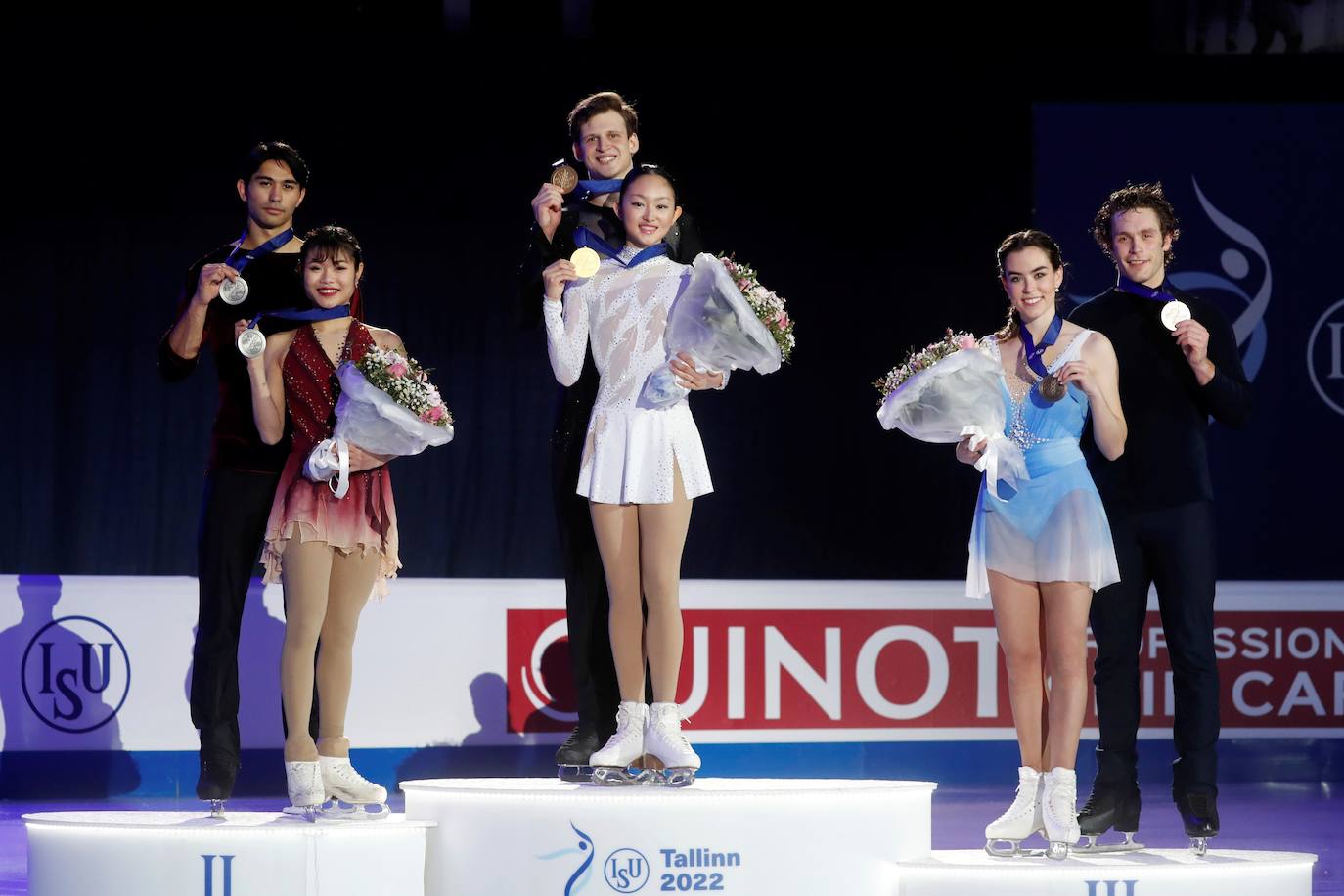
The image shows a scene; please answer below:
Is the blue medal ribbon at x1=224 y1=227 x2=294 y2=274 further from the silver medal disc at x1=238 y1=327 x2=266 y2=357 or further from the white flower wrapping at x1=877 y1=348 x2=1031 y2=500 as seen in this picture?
the white flower wrapping at x1=877 y1=348 x2=1031 y2=500

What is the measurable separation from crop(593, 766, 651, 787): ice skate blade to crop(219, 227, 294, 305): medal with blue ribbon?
1517 millimetres

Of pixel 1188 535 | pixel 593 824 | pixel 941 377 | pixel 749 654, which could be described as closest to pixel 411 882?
pixel 593 824

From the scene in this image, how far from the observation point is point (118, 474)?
7785 millimetres

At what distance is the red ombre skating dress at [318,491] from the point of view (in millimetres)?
4098

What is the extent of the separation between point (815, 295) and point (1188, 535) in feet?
12.7

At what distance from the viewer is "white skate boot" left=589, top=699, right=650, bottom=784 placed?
409 cm

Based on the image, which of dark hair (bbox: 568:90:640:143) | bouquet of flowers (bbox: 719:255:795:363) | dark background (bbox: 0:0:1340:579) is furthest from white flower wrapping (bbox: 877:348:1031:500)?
dark background (bbox: 0:0:1340:579)

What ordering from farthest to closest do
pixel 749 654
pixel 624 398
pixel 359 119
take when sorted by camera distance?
pixel 359 119 → pixel 749 654 → pixel 624 398

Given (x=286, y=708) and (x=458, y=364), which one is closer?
(x=286, y=708)

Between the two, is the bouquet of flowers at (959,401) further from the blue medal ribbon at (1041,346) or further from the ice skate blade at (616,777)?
the ice skate blade at (616,777)

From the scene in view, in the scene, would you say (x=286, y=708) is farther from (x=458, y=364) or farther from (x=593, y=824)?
(x=458, y=364)

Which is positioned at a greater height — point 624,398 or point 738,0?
point 738,0

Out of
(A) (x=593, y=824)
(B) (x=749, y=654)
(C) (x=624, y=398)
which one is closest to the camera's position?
(A) (x=593, y=824)

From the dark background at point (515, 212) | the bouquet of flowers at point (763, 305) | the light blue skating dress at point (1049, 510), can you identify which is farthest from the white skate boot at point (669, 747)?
the dark background at point (515, 212)
